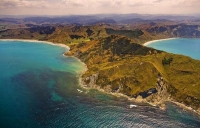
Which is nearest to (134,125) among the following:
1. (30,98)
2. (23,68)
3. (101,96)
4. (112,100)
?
(112,100)

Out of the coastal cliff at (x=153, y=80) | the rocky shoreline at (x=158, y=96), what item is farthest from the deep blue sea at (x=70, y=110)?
the coastal cliff at (x=153, y=80)

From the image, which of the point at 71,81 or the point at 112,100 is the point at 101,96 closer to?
the point at 112,100

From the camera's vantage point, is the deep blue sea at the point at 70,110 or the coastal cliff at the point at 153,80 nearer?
the deep blue sea at the point at 70,110

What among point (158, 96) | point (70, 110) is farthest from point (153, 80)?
point (70, 110)

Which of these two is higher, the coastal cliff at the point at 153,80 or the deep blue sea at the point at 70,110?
the coastal cliff at the point at 153,80

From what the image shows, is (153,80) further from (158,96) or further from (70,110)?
(70,110)

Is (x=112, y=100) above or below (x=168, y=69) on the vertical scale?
below

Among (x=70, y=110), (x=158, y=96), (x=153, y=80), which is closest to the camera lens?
(x=70, y=110)

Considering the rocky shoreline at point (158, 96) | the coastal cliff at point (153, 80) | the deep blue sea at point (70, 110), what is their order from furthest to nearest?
the coastal cliff at point (153, 80), the rocky shoreline at point (158, 96), the deep blue sea at point (70, 110)

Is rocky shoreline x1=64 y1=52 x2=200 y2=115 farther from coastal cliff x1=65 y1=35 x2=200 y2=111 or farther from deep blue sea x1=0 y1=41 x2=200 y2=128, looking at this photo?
deep blue sea x1=0 y1=41 x2=200 y2=128

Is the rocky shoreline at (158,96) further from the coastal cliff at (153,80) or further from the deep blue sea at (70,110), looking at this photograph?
the deep blue sea at (70,110)

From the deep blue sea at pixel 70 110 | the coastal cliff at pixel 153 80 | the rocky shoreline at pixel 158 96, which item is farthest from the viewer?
the coastal cliff at pixel 153 80
